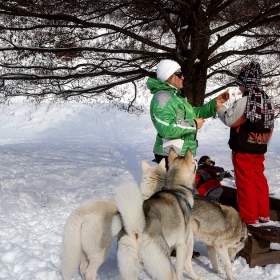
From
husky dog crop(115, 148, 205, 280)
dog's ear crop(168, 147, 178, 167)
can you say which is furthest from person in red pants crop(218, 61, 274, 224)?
husky dog crop(115, 148, 205, 280)

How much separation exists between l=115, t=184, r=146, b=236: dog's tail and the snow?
32.5 inches

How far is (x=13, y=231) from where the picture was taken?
4566 millimetres

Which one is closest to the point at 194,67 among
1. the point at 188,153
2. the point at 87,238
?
the point at 188,153

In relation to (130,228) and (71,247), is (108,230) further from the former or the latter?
(130,228)

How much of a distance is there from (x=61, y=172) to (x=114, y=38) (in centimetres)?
316

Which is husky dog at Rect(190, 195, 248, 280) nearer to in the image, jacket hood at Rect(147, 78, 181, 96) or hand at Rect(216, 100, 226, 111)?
hand at Rect(216, 100, 226, 111)

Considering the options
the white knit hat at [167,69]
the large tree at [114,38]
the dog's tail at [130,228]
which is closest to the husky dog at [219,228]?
the dog's tail at [130,228]

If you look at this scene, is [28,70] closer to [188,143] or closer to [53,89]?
[53,89]

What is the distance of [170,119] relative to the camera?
3564mm

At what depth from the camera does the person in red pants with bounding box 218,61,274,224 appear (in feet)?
11.8

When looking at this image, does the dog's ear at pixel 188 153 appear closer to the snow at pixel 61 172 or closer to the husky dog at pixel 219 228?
the husky dog at pixel 219 228

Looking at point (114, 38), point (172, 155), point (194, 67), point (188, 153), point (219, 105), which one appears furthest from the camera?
point (114, 38)

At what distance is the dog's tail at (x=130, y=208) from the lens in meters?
2.63

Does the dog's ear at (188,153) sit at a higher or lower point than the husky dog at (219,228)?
higher
